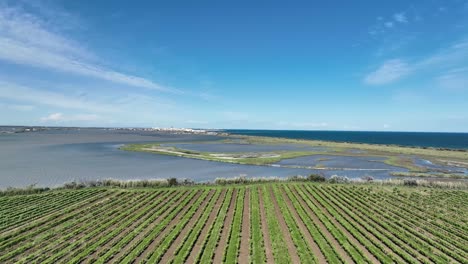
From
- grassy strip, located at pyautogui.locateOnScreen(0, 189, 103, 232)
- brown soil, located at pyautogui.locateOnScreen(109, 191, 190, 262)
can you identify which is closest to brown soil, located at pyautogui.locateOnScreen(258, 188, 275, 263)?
brown soil, located at pyautogui.locateOnScreen(109, 191, 190, 262)

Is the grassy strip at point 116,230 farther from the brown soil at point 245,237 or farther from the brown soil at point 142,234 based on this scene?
the brown soil at point 245,237

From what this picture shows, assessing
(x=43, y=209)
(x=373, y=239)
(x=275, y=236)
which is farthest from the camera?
(x=43, y=209)

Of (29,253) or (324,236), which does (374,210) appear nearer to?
(324,236)

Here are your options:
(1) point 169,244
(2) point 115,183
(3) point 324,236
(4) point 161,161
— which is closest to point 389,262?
(3) point 324,236

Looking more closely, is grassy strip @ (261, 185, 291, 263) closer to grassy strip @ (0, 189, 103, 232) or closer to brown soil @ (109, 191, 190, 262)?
brown soil @ (109, 191, 190, 262)

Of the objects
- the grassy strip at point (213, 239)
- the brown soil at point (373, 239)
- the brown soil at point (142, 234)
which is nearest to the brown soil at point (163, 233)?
the brown soil at point (142, 234)

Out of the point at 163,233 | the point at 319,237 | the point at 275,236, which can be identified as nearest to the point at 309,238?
the point at 319,237

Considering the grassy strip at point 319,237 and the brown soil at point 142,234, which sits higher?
the grassy strip at point 319,237

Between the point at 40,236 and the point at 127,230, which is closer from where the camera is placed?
the point at 40,236

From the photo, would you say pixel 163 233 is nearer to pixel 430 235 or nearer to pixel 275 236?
pixel 275 236
